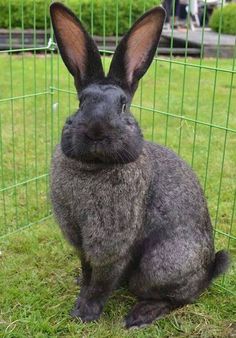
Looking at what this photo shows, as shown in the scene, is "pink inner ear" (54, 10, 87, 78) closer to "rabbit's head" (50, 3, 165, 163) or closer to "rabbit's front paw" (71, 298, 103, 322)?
"rabbit's head" (50, 3, 165, 163)

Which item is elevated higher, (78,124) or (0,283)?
(78,124)

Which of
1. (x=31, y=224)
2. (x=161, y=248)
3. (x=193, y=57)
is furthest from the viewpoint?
(x=193, y=57)

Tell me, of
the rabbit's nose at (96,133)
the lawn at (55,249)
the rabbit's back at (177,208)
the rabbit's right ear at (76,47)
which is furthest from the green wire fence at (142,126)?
the rabbit's nose at (96,133)

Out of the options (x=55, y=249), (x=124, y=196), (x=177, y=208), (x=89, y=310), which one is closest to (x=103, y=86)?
(x=124, y=196)

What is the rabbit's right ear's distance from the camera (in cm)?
229

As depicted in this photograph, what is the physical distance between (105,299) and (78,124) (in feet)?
3.31

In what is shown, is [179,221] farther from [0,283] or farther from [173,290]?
[0,283]

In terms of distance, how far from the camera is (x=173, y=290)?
104 inches

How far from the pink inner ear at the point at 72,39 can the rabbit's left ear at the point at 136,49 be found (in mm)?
147

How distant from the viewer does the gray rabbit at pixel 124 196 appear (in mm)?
2211

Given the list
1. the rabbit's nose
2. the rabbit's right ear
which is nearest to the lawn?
the rabbit's right ear

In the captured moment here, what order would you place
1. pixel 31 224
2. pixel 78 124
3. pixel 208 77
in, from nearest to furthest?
pixel 78 124
pixel 31 224
pixel 208 77

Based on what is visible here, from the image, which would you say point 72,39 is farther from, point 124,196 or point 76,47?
point 124,196

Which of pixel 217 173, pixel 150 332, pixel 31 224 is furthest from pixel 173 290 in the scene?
pixel 217 173
